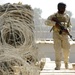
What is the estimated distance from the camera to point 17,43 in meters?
Answer: 10.4

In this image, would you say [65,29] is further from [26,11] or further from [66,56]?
[26,11]

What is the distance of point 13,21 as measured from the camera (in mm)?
9859

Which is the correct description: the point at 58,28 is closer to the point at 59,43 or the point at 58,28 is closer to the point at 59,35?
the point at 59,35

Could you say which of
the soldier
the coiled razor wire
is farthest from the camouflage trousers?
the coiled razor wire

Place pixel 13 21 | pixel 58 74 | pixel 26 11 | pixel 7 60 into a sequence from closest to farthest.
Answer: pixel 7 60, pixel 58 74, pixel 13 21, pixel 26 11

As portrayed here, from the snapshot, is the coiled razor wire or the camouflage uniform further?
the camouflage uniform

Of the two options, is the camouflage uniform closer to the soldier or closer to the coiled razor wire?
the soldier

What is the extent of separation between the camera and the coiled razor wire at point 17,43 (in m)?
8.23

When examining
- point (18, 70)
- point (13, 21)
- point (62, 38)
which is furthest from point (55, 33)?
point (18, 70)

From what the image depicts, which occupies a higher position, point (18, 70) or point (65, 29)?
point (65, 29)

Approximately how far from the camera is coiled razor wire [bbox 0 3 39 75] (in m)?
8.23

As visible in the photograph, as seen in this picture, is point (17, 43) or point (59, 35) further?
point (17, 43)

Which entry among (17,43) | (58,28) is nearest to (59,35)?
(58,28)

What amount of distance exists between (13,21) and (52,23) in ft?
3.22
